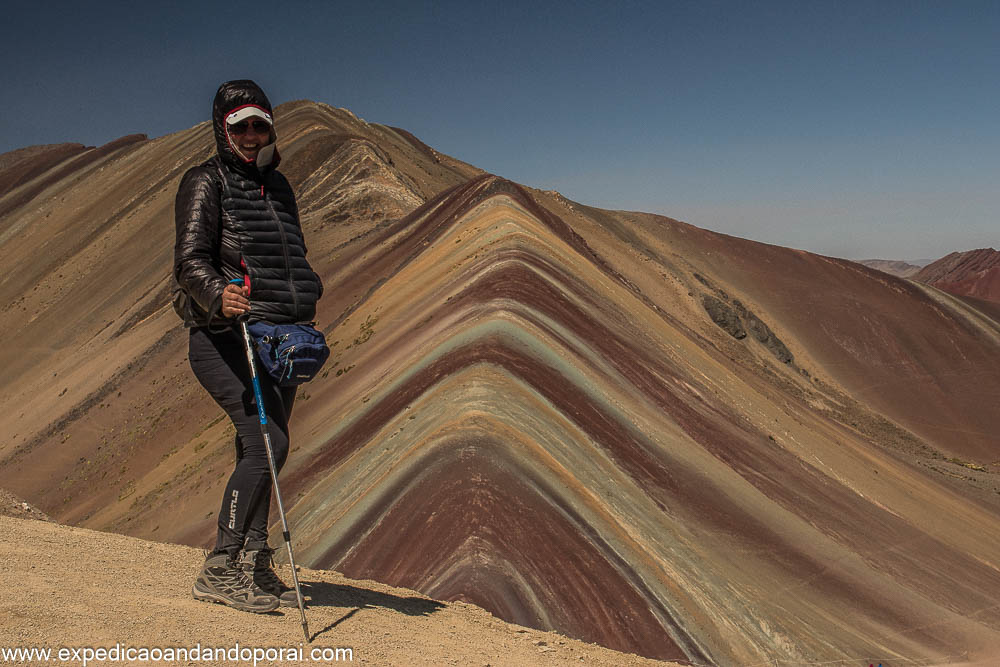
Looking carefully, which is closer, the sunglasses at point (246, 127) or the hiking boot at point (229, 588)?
the hiking boot at point (229, 588)

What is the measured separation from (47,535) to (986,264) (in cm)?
11551

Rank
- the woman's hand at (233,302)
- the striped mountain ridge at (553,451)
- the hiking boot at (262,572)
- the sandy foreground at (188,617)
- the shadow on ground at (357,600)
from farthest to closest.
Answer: the striped mountain ridge at (553,451) < the shadow on ground at (357,600) < the hiking boot at (262,572) < the woman's hand at (233,302) < the sandy foreground at (188,617)

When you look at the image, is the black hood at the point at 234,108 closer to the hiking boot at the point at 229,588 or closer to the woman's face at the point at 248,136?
the woman's face at the point at 248,136

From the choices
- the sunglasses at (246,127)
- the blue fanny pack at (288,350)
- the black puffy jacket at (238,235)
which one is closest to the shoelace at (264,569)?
the blue fanny pack at (288,350)

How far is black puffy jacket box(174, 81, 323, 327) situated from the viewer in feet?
13.7

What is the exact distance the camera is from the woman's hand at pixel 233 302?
157 inches

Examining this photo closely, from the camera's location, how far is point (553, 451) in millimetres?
8367

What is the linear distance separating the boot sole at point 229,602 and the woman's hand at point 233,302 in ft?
5.02

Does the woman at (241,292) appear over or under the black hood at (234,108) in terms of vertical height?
under

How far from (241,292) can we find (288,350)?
1.33 ft

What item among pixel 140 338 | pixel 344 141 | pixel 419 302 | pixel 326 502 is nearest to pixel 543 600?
pixel 326 502

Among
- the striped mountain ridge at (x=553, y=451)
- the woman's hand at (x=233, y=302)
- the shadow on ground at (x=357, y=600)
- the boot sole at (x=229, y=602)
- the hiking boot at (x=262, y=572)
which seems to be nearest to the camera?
the woman's hand at (x=233, y=302)

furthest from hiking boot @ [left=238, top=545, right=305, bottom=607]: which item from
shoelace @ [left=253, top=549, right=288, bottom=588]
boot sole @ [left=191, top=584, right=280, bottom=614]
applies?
boot sole @ [left=191, top=584, right=280, bottom=614]

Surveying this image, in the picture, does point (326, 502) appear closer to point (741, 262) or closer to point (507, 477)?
point (507, 477)
